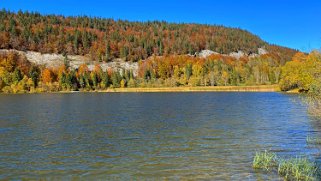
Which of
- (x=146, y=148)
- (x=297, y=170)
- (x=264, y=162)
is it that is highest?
(x=297, y=170)

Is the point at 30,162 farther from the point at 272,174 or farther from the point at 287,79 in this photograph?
the point at 287,79

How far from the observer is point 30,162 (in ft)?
77.6

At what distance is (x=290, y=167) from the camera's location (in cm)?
2056

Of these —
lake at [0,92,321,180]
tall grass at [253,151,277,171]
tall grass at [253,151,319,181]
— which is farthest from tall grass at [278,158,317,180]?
tall grass at [253,151,277,171]

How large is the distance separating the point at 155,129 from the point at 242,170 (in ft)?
61.9

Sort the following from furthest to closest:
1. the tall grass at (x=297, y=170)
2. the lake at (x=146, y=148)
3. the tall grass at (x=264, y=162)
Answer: the tall grass at (x=264, y=162), the lake at (x=146, y=148), the tall grass at (x=297, y=170)

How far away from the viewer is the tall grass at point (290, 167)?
19234 millimetres

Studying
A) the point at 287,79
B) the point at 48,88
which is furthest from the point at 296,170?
the point at 48,88

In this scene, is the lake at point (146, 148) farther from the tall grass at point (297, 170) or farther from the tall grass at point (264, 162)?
the tall grass at point (297, 170)

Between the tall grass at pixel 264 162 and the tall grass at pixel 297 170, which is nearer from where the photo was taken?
the tall grass at pixel 297 170

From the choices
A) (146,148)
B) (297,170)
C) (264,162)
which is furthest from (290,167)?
(146,148)

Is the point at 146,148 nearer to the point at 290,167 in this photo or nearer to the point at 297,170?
the point at 290,167

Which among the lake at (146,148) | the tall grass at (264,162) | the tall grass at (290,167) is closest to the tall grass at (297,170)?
the tall grass at (290,167)

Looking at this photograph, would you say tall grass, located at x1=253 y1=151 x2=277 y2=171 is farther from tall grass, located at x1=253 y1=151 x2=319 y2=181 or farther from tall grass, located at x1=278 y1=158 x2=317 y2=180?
tall grass, located at x1=278 y1=158 x2=317 y2=180
